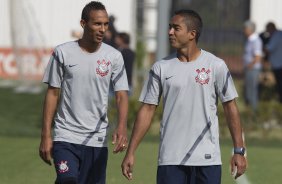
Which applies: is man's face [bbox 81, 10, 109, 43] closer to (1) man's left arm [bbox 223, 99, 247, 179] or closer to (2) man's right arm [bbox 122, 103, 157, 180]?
(2) man's right arm [bbox 122, 103, 157, 180]

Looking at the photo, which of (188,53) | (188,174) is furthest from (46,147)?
(188,53)

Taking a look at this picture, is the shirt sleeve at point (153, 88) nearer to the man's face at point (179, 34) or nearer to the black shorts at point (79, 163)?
the man's face at point (179, 34)

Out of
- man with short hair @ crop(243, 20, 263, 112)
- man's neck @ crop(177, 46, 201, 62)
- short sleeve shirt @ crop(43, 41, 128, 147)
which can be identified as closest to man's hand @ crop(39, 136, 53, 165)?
short sleeve shirt @ crop(43, 41, 128, 147)

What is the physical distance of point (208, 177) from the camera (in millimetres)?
9180

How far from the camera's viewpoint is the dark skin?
9.97 m

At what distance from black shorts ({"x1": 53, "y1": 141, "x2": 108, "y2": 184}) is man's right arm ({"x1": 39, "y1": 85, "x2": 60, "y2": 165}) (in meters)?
0.11

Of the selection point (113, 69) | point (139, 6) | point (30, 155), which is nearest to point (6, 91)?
point (139, 6)

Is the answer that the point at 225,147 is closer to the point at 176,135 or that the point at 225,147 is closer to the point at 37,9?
the point at 176,135

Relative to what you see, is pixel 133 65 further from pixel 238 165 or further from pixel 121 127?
pixel 238 165

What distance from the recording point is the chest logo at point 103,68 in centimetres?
1003

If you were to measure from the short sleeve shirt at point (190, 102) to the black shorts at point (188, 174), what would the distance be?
4cm

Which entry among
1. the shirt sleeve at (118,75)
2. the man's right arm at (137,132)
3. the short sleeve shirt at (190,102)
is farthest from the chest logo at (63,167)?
the short sleeve shirt at (190,102)

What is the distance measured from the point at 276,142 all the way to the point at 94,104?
10652 millimetres

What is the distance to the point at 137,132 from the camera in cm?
928
